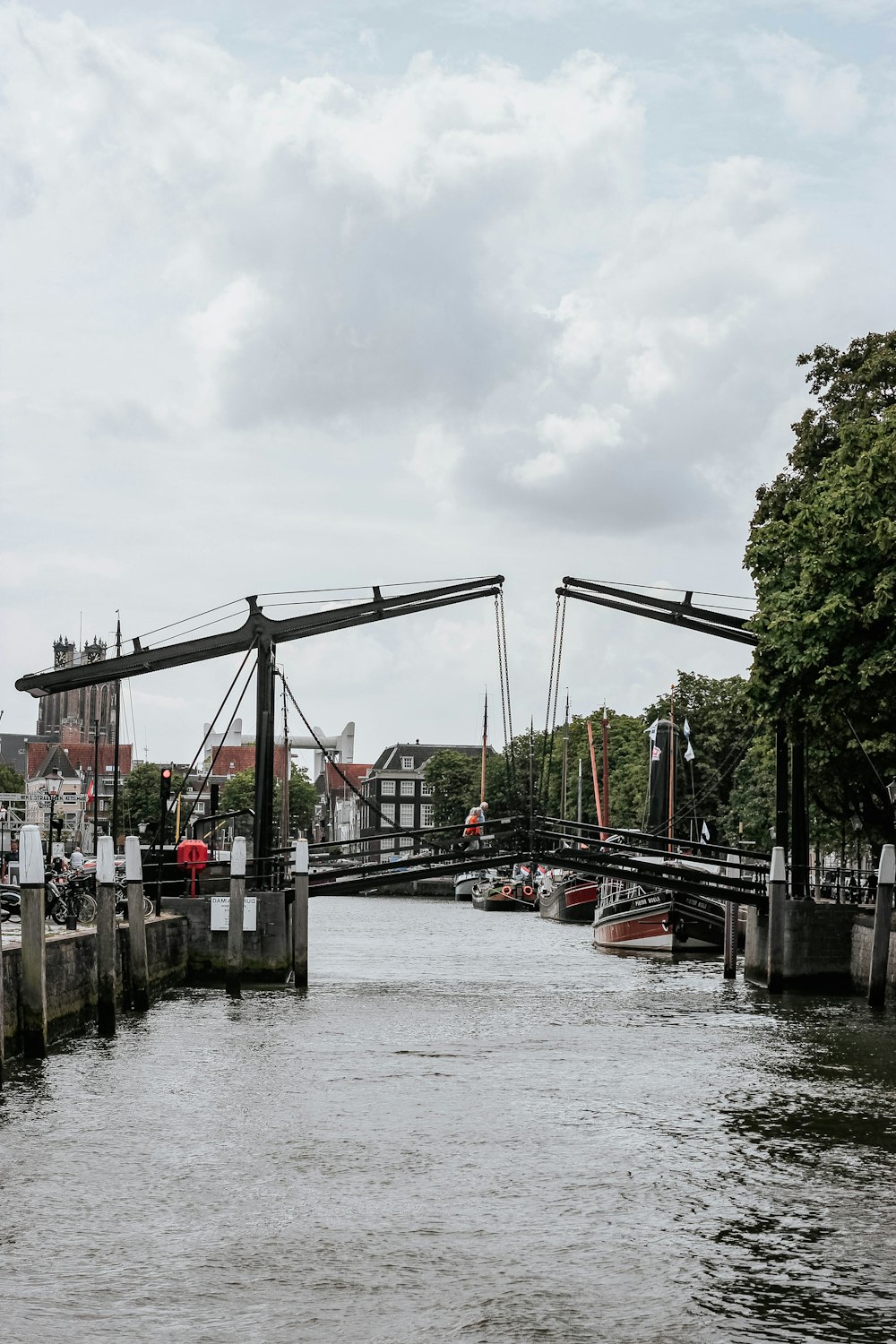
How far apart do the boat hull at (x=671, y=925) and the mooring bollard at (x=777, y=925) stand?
45.4ft

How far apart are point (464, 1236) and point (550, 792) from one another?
87.1 m

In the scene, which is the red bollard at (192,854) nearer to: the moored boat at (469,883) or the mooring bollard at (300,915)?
the mooring bollard at (300,915)

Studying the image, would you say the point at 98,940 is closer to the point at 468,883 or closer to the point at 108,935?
the point at 108,935

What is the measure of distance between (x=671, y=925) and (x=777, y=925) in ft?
47.5

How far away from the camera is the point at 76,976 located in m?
21.8

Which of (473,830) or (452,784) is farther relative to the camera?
(452,784)

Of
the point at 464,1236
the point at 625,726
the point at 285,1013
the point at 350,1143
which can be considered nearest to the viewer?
the point at 464,1236

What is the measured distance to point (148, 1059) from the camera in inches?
769

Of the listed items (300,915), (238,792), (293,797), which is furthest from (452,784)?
(300,915)

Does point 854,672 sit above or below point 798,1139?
above

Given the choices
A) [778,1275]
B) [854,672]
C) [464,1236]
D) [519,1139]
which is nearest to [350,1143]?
[519,1139]

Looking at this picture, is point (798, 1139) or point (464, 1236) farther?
point (798, 1139)

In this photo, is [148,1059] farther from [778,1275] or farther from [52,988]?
[778,1275]

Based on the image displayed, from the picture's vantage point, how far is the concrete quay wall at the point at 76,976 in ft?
58.9
